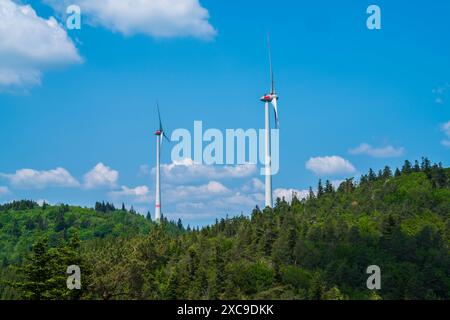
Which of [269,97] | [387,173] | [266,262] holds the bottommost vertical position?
[266,262]

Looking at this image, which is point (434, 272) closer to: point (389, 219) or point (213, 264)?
point (389, 219)

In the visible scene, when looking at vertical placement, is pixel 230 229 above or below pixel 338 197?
below

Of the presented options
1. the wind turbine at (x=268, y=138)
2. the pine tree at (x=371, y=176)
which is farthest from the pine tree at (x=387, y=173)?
the wind turbine at (x=268, y=138)

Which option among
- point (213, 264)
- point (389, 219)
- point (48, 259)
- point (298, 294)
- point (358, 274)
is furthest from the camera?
point (389, 219)

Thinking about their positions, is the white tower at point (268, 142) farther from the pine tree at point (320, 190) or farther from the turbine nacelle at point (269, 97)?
the pine tree at point (320, 190)

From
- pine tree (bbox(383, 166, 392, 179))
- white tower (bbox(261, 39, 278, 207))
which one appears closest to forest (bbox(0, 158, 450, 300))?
white tower (bbox(261, 39, 278, 207))

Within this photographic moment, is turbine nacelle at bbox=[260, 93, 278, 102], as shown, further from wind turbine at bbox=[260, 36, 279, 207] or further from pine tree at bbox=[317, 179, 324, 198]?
pine tree at bbox=[317, 179, 324, 198]

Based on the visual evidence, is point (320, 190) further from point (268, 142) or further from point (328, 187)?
point (268, 142)

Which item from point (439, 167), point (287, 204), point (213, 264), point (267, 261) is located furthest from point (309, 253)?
point (439, 167)

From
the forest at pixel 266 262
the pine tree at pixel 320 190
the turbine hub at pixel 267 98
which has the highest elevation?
the turbine hub at pixel 267 98

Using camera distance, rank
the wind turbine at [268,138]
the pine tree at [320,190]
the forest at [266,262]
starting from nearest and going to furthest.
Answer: the forest at [266,262], the wind turbine at [268,138], the pine tree at [320,190]

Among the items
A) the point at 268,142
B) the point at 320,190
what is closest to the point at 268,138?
the point at 268,142
